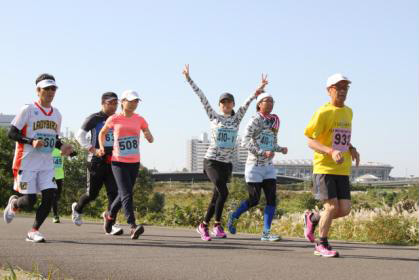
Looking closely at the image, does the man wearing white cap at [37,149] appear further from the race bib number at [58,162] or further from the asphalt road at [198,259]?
the race bib number at [58,162]

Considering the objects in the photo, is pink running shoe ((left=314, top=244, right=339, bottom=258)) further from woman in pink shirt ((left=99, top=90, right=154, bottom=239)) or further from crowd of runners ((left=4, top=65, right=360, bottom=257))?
woman in pink shirt ((left=99, top=90, right=154, bottom=239))

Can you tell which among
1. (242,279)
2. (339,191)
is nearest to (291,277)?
(242,279)

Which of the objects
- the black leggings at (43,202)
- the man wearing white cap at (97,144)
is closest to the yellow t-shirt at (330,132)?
the black leggings at (43,202)

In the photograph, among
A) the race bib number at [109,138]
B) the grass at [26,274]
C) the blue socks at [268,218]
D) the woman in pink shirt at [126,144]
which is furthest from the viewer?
the race bib number at [109,138]

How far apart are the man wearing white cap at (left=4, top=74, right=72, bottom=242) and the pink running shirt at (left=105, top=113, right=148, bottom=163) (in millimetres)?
761

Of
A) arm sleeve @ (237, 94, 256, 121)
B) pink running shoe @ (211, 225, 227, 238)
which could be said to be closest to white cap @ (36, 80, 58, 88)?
arm sleeve @ (237, 94, 256, 121)

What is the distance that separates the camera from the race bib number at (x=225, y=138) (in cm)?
884

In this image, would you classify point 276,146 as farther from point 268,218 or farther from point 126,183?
point 126,183

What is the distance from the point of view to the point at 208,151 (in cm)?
896

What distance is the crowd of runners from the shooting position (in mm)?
6695

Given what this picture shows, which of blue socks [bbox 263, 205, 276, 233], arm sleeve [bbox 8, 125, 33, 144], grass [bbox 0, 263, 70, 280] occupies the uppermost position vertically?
arm sleeve [bbox 8, 125, 33, 144]

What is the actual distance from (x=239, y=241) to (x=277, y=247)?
90 centimetres

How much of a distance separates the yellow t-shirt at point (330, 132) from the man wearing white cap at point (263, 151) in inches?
76.0

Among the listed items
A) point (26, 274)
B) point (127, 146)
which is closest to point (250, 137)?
point (127, 146)
